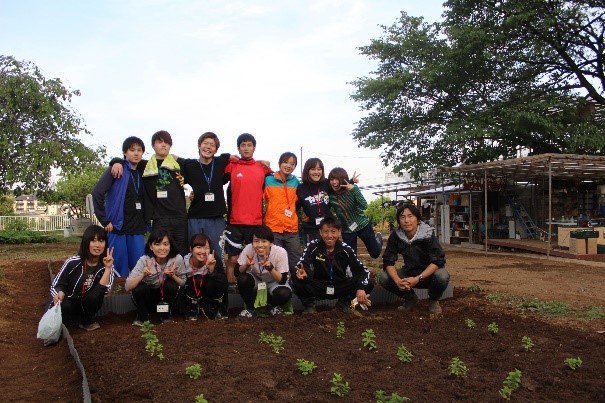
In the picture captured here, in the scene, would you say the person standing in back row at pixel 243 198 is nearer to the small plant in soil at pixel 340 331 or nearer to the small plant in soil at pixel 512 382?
the small plant in soil at pixel 340 331

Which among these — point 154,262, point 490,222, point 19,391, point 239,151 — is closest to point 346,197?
point 239,151

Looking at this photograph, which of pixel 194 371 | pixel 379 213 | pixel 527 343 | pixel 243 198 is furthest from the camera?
pixel 379 213

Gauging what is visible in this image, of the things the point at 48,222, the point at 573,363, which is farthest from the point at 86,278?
the point at 48,222

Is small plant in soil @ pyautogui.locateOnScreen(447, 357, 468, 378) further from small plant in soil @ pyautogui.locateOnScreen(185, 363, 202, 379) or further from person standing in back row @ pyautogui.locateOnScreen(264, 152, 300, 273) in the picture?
person standing in back row @ pyautogui.locateOnScreen(264, 152, 300, 273)

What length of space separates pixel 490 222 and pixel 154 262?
53.1 feet

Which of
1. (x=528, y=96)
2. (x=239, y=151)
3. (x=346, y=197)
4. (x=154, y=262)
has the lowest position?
(x=154, y=262)

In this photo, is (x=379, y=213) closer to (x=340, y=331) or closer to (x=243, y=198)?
(x=243, y=198)

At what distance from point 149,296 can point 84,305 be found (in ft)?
1.80

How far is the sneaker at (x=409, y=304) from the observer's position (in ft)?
18.3

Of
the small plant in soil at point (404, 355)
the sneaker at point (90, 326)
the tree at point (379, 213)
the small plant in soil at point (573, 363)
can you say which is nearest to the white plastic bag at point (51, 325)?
the sneaker at point (90, 326)

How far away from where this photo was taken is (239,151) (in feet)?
18.4

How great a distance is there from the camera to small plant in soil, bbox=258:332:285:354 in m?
3.91

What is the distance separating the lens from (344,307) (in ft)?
17.8

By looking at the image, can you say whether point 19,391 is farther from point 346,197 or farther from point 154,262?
point 346,197
